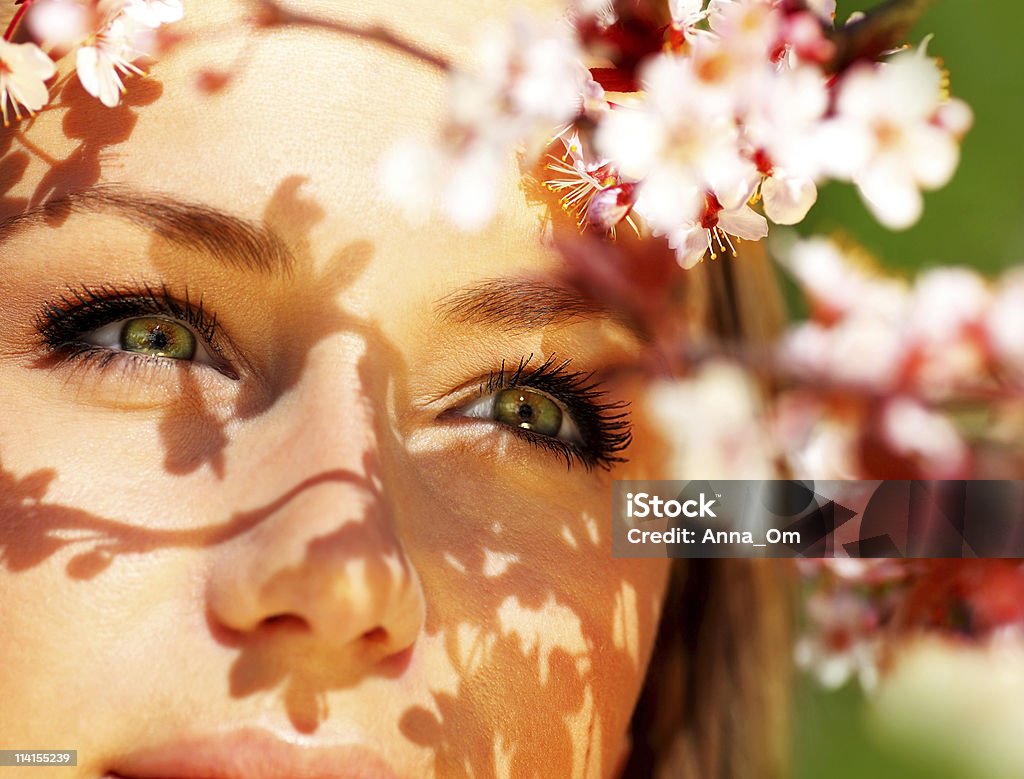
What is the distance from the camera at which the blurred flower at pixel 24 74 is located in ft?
2.30

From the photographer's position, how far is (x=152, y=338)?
0.80m

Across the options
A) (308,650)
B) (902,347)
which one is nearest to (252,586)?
(308,650)

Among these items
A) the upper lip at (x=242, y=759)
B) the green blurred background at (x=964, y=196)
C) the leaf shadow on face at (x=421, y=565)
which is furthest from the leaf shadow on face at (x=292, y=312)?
the green blurred background at (x=964, y=196)

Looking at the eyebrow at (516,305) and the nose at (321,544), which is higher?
the eyebrow at (516,305)

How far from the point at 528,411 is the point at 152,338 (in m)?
0.35

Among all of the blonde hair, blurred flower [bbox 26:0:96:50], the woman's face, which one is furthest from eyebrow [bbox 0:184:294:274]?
the blonde hair

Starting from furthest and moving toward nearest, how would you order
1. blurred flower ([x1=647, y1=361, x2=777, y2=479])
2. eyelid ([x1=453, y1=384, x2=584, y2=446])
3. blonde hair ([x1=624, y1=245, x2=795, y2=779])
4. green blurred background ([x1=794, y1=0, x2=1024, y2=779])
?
green blurred background ([x1=794, y1=0, x2=1024, y2=779])
blonde hair ([x1=624, y1=245, x2=795, y2=779])
eyelid ([x1=453, y1=384, x2=584, y2=446])
blurred flower ([x1=647, y1=361, x2=777, y2=479])

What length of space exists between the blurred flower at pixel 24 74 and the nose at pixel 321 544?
299 mm

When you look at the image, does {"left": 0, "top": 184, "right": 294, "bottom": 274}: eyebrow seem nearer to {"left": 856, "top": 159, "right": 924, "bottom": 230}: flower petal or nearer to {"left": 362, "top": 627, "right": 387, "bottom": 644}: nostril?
{"left": 362, "top": 627, "right": 387, "bottom": 644}: nostril

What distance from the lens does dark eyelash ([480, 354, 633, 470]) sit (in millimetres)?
887

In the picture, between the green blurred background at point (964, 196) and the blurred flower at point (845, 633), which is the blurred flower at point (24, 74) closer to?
the blurred flower at point (845, 633)

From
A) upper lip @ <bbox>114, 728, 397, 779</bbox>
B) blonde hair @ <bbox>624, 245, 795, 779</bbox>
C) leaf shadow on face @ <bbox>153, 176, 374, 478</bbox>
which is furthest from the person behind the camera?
blonde hair @ <bbox>624, 245, 795, 779</bbox>

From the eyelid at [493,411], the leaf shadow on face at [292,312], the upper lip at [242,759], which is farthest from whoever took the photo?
the eyelid at [493,411]

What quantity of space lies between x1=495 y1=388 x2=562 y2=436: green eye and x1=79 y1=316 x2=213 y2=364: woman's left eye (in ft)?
0.89
